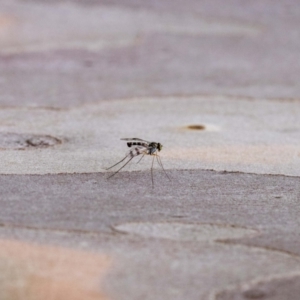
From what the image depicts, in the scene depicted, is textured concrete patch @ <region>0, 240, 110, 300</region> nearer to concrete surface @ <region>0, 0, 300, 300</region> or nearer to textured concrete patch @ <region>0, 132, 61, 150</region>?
concrete surface @ <region>0, 0, 300, 300</region>

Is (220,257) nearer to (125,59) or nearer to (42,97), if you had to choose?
(42,97)

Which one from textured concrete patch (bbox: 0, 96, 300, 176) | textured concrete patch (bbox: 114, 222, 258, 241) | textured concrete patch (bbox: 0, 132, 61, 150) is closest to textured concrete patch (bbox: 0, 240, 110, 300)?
textured concrete patch (bbox: 114, 222, 258, 241)

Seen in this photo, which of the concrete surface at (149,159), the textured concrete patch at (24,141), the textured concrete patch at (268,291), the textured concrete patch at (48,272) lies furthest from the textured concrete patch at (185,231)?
the textured concrete patch at (24,141)

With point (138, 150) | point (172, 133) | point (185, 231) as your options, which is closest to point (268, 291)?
point (185, 231)

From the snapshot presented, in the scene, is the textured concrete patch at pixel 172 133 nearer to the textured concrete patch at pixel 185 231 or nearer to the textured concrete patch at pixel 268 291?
the textured concrete patch at pixel 185 231

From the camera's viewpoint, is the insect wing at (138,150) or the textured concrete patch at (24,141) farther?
the textured concrete patch at (24,141)

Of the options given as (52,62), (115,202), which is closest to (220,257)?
(115,202)

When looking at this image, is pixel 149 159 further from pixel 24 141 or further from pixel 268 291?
pixel 268 291
